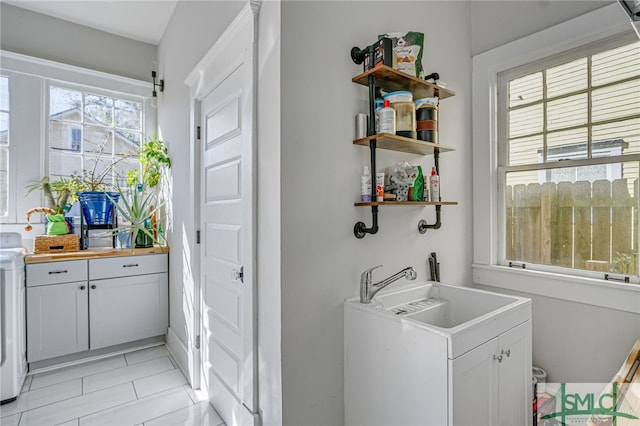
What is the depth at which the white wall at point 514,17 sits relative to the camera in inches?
70.5

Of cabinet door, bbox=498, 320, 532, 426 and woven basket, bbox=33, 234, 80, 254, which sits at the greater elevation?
woven basket, bbox=33, 234, 80, 254

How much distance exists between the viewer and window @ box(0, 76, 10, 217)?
8.84ft

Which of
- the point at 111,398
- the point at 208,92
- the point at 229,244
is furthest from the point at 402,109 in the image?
the point at 111,398

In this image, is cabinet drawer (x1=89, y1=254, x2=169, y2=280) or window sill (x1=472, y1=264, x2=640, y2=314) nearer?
window sill (x1=472, y1=264, x2=640, y2=314)

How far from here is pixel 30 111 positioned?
2801mm

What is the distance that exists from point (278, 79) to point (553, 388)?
2.27 meters

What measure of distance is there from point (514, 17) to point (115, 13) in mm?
3225

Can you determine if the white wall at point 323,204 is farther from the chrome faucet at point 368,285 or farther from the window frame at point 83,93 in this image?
the window frame at point 83,93

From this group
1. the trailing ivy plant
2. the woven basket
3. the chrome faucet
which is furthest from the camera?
the trailing ivy plant

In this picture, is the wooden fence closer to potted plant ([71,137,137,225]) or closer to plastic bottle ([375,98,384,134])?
plastic bottle ([375,98,384,134])

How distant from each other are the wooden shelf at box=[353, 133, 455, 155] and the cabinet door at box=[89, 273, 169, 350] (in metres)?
2.36

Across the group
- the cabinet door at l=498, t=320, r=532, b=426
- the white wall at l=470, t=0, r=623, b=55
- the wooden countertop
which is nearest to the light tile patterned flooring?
the wooden countertop

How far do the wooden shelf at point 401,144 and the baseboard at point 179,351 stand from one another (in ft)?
6.65

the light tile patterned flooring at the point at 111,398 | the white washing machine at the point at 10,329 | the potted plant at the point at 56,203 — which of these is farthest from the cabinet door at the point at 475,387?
the potted plant at the point at 56,203
